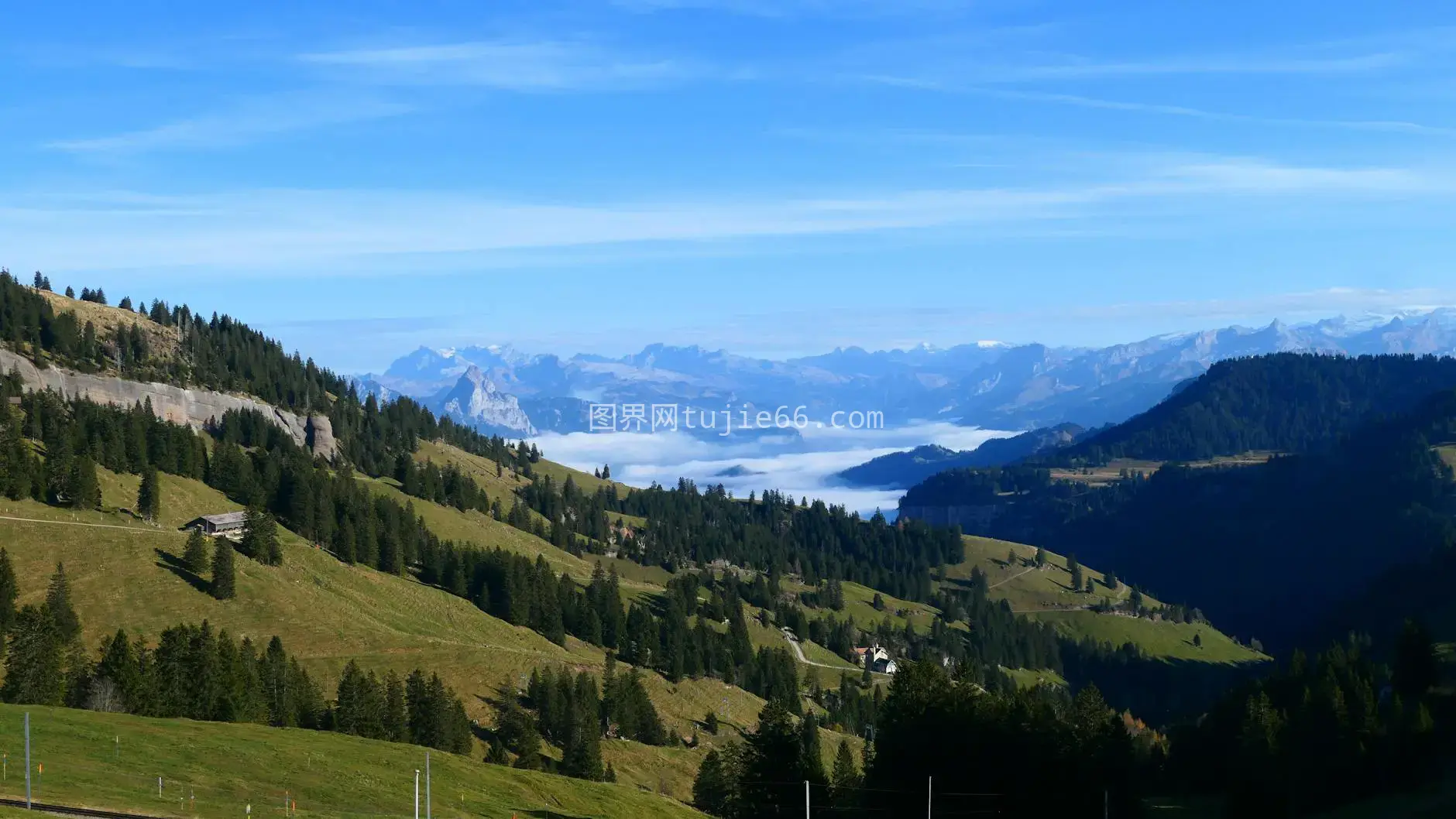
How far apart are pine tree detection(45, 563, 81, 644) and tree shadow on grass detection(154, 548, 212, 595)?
681 inches

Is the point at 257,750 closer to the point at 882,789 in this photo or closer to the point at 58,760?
the point at 58,760

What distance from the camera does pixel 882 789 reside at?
92625mm

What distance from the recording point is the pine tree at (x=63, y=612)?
121 m

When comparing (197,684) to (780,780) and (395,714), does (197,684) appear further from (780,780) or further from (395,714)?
(780,780)

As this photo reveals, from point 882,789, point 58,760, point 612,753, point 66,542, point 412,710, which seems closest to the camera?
point 58,760

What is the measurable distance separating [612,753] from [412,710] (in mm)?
24059

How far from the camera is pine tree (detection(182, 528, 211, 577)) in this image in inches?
5871

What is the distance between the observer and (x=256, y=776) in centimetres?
7600

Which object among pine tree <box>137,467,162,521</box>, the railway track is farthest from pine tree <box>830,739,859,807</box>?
pine tree <box>137,467,162,521</box>

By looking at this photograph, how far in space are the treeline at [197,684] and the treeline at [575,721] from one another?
5895mm

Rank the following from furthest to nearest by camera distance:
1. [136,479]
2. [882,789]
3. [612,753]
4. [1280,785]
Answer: [136,479], [612,753], [1280,785], [882,789]

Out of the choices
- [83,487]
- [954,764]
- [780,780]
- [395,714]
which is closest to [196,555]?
[83,487]

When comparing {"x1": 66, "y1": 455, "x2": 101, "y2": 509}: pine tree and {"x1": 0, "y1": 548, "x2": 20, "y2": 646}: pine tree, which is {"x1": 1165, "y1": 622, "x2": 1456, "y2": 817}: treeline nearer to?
{"x1": 0, "y1": 548, "x2": 20, "y2": 646}: pine tree

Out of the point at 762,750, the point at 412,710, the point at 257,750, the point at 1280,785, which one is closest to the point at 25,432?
the point at 412,710
